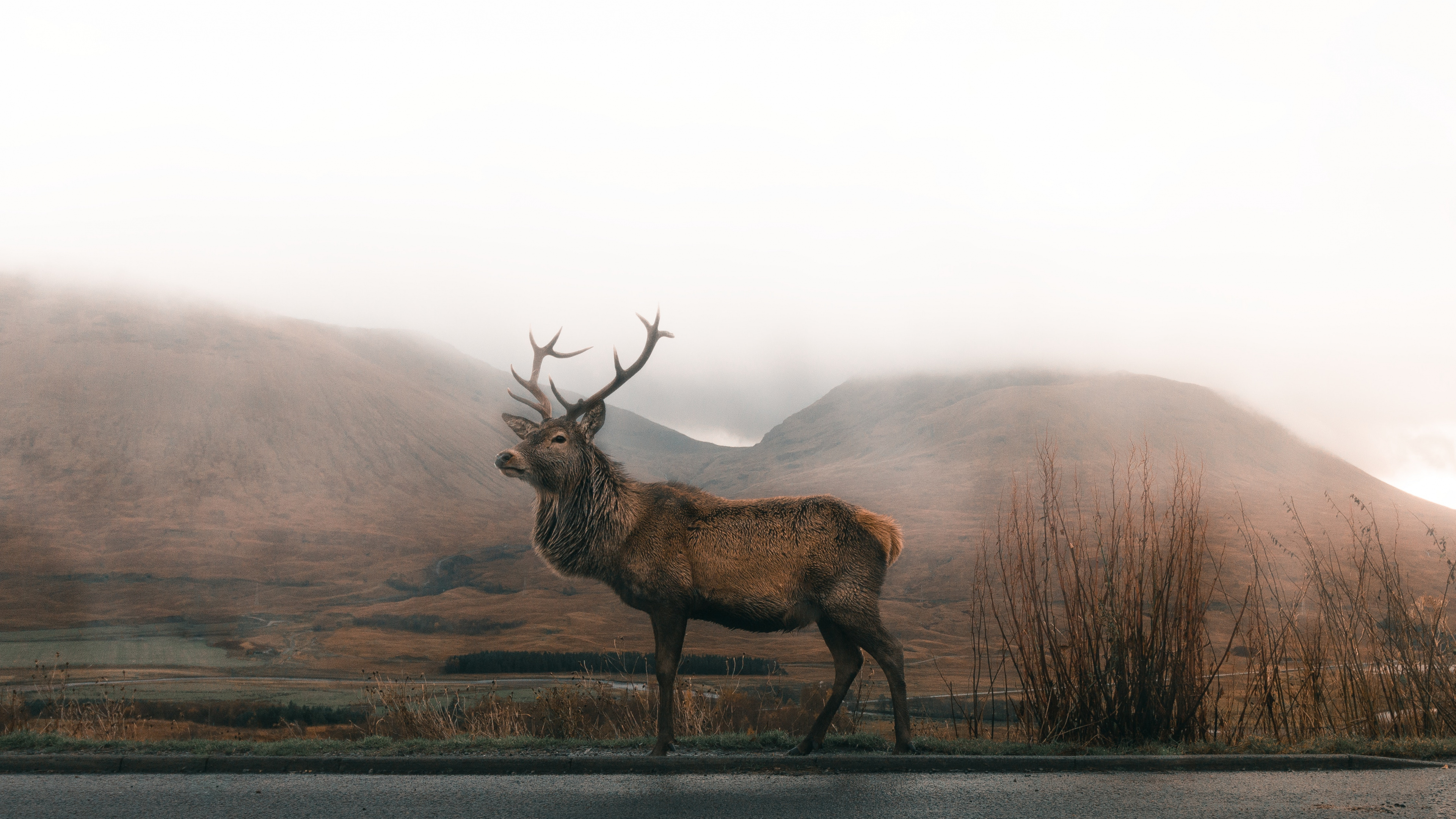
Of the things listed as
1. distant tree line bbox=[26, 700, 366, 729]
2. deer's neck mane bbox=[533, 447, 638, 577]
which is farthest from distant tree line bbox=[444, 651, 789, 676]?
deer's neck mane bbox=[533, 447, 638, 577]

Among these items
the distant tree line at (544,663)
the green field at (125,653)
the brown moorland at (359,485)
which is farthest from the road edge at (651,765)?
the green field at (125,653)

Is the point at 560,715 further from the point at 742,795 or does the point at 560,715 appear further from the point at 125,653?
the point at 125,653

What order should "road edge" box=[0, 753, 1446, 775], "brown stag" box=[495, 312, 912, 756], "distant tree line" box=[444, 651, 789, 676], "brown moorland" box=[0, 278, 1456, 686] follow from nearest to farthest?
"road edge" box=[0, 753, 1446, 775] < "brown stag" box=[495, 312, 912, 756] < "distant tree line" box=[444, 651, 789, 676] < "brown moorland" box=[0, 278, 1456, 686]

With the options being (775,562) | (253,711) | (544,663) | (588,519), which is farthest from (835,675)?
(544,663)

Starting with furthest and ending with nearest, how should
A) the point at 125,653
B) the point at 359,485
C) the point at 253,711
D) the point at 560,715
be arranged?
the point at 359,485
the point at 125,653
the point at 253,711
the point at 560,715

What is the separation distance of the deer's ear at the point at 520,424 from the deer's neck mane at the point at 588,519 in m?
0.57

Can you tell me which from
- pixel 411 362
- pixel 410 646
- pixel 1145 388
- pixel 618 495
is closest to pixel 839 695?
pixel 618 495

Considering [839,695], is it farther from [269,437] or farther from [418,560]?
[269,437]

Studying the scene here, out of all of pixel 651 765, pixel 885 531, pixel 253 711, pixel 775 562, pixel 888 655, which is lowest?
pixel 253 711

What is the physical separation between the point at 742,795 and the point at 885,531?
2614 mm

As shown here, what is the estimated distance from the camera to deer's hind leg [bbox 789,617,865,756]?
684cm

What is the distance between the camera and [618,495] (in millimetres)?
7734

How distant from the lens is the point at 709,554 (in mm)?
7188

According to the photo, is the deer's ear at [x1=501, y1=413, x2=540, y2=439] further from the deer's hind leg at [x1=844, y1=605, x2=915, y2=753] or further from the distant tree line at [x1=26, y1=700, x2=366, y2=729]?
the distant tree line at [x1=26, y1=700, x2=366, y2=729]
